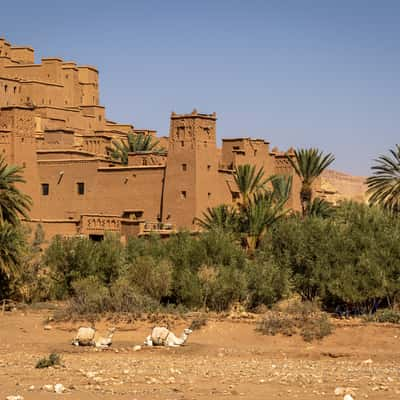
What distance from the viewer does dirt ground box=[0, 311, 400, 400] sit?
15.9 m

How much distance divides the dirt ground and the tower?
1367 cm

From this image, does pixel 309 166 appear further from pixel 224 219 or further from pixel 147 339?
pixel 147 339

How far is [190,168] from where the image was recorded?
40.8 m

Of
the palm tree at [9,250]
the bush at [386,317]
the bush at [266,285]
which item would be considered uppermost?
the palm tree at [9,250]

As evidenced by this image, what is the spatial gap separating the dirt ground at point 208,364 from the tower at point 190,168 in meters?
13.7

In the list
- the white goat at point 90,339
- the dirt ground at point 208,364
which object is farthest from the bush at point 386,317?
the white goat at point 90,339

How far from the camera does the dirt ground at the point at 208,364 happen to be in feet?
52.2

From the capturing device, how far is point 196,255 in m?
29.1

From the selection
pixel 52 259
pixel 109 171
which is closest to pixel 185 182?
pixel 109 171

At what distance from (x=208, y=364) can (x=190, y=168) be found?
71.4 feet

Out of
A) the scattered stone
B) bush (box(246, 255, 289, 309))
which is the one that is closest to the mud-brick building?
bush (box(246, 255, 289, 309))

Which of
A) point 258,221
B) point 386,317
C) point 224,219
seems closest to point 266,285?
point 386,317

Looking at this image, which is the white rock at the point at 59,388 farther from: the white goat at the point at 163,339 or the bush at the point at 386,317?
the bush at the point at 386,317

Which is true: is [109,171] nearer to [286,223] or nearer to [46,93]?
[286,223]
